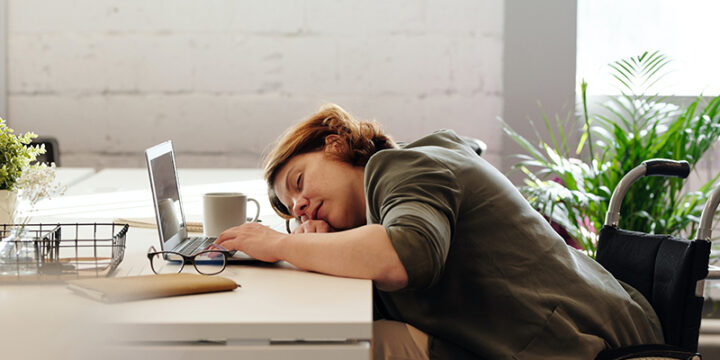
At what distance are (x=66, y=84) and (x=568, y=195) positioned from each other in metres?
2.67

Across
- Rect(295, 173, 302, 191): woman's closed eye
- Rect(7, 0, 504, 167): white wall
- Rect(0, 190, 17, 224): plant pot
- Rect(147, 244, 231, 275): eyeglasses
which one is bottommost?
Rect(147, 244, 231, 275): eyeglasses

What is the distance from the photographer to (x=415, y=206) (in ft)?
3.61

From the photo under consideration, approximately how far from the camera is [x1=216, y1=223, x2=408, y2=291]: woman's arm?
105 cm

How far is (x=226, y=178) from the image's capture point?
284 centimetres

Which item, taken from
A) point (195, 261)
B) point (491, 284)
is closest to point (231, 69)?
point (195, 261)

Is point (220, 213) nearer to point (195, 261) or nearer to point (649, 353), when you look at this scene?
point (195, 261)

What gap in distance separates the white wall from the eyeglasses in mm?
2694

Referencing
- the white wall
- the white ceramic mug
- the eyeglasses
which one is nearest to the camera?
the eyeglasses

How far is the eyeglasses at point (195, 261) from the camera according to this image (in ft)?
3.83

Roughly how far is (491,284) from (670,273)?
389mm

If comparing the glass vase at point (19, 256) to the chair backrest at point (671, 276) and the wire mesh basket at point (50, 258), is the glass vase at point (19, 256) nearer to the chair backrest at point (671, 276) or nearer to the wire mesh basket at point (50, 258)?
the wire mesh basket at point (50, 258)

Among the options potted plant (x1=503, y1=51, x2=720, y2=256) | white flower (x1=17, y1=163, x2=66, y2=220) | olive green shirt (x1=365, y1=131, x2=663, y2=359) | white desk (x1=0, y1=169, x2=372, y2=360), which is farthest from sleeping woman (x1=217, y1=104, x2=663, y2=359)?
potted plant (x1=503, y1=51, x2=720, y2=256)

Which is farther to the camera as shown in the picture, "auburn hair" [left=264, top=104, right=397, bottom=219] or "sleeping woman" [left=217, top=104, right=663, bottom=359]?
"auburn hair" [left=264, top=104, right=397, bottom=219]

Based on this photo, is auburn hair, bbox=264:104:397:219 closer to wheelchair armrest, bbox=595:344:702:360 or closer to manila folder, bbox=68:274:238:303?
manila folder, bbox=68:274:238:303
